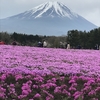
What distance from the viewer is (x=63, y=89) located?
9.21m

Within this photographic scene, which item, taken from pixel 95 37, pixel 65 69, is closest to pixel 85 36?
pixel 95 37

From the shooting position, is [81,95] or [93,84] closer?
[81,95]

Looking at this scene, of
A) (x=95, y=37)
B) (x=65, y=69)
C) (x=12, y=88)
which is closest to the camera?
(x=12, y=88)

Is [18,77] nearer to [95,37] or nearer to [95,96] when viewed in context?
[95,96]

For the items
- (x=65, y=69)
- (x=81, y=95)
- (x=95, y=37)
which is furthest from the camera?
(x=95, y=37)

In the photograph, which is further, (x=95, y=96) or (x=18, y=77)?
(x=18, y=77)

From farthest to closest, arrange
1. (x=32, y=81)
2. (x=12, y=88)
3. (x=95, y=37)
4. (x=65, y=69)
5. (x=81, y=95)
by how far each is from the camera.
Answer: (x=95, y=37) < (x=65, y=69) < (x=32, y=81) < (x=12, y=88) < (x=81, y=95)

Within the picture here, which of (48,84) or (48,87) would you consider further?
(48,84)

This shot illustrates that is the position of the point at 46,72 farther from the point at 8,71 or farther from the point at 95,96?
the point at 95,96

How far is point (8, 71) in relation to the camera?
11.0 metres

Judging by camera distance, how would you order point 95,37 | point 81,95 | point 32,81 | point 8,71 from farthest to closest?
1. point 95,37
2. point 8,71
3. point 32,81
4. point 81,95

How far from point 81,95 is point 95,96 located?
0.42 m

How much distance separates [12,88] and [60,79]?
184 cm

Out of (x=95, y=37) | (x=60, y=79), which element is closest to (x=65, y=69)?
(x=60, y=79)
